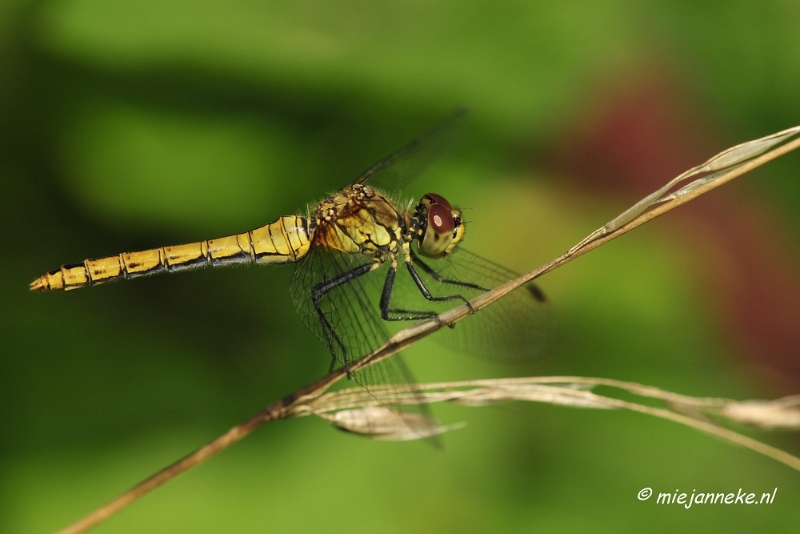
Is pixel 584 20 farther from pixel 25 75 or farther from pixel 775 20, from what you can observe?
pixel 25 75

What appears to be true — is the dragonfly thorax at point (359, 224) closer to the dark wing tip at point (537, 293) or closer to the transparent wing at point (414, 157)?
the transparent wing at point (414, 157)

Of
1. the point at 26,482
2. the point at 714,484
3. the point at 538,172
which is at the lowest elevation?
the point at 714,484

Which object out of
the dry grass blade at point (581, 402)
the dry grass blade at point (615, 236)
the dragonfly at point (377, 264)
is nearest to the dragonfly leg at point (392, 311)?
the dragonfly at point (377, 264)

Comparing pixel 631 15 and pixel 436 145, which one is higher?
pixel 631 15

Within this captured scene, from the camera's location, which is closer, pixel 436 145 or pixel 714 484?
pixel 714 484

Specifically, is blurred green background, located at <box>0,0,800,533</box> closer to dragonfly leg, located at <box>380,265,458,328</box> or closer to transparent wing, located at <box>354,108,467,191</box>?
transparent wing, located at <box>354,108,467,191</box>

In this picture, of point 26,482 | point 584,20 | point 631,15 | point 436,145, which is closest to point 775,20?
point 631,15

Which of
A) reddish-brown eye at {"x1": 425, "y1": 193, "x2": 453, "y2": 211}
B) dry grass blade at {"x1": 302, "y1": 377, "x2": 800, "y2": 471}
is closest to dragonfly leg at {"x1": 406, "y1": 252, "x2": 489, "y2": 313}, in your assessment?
reddish-brown eye at {"x1": 425, "y1": 193, "x2": 453, "y2": 211}

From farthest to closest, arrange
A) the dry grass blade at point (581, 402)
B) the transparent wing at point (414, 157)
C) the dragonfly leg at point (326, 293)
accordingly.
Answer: the transparent wing at point (414, 157), the dragonfly leg at point (326, 293), the dry grass blade at point (581, 402)
